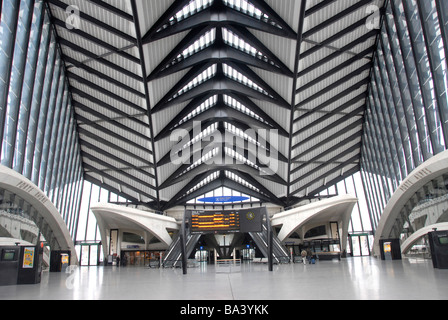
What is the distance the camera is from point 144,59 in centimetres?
2392

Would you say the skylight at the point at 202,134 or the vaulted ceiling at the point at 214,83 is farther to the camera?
the skylight at the point at 202,134

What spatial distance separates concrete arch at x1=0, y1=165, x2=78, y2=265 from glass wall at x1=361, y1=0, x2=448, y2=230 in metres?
Result: 23.7

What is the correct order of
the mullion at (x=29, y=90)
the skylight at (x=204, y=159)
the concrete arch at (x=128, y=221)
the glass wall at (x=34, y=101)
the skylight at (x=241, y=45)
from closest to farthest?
the glass wall at (x=34, y=101)
the mullion at (x=29, y=90)
the skylight at (x=241, y=45)
the concrete arch at (x=128, y=221)
the skylight at (x=204, y=159)

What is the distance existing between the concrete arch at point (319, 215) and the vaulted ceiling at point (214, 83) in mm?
4730

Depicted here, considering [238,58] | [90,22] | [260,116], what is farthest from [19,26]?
[260,116]

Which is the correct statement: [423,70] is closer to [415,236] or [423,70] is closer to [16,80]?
[415,236]

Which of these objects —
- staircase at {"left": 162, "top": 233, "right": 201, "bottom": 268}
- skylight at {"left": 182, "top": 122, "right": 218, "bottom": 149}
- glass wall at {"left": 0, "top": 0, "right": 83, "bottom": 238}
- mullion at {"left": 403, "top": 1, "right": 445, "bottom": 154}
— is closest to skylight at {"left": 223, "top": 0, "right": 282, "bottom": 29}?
mullion at {"left": 403, "top": 1, "right": 445, "bottom": 154}

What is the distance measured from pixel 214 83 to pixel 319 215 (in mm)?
19851

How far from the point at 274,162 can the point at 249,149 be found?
3579 mm

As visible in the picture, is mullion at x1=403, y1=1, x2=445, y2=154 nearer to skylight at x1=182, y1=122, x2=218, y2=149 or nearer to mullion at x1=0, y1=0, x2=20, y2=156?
mullion at x1=0, y1=0, x2=20, y2=156

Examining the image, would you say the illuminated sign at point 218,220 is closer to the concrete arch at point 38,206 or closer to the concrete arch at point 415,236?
the concrete arch at point 38,206

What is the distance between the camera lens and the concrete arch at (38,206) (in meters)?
20.2

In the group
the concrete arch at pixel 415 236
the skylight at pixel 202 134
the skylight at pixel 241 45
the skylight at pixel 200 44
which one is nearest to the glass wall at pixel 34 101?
the skylight at pixel 200 44

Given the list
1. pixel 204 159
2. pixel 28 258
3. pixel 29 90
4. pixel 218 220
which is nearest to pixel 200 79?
pixel 218 220
